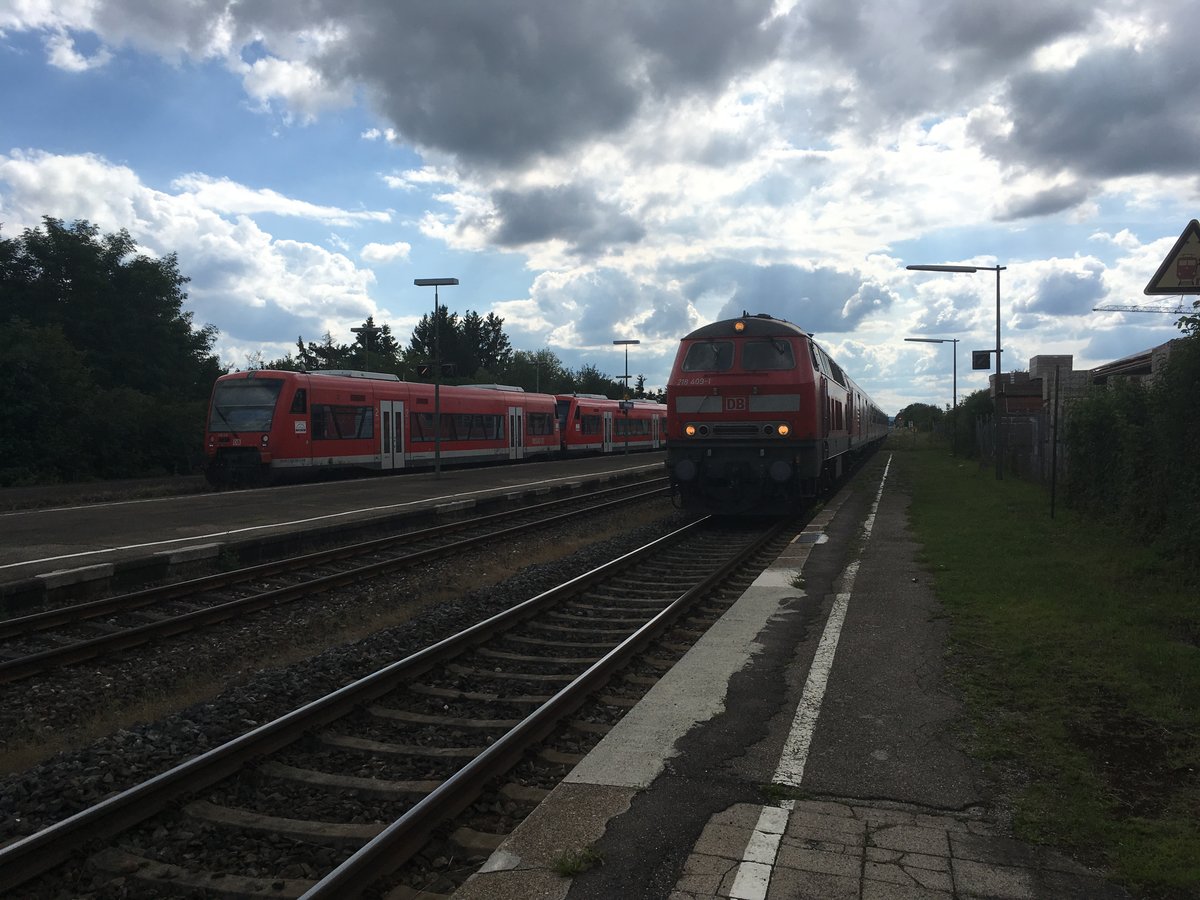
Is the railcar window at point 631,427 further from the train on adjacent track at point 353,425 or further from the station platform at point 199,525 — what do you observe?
the station platform at point 199,525

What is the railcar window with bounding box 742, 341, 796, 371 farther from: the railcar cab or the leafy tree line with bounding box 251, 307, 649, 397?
the leafy tree line with bounding box 251, 307, 649, 397

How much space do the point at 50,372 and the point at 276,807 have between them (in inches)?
1086

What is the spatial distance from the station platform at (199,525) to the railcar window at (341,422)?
1.29m

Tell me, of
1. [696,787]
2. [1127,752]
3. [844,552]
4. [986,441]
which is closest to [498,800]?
[696,787]

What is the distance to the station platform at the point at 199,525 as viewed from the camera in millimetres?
10430

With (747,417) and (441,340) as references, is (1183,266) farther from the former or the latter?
(441,340)

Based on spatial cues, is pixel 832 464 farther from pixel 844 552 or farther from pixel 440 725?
pixel 440 725

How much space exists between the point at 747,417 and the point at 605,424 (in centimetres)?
2792

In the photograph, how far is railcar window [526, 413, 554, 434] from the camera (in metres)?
34.9

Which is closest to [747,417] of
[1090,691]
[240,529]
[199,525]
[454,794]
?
[240,529]

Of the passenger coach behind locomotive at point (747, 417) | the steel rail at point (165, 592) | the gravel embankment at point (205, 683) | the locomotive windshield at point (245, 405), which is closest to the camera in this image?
the gravel embankment at point (205, 683)

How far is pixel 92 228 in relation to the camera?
37.9m

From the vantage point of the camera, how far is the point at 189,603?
9.55 meters

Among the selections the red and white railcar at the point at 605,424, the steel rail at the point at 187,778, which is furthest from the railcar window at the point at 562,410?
the steel rail at the point at 187,778
